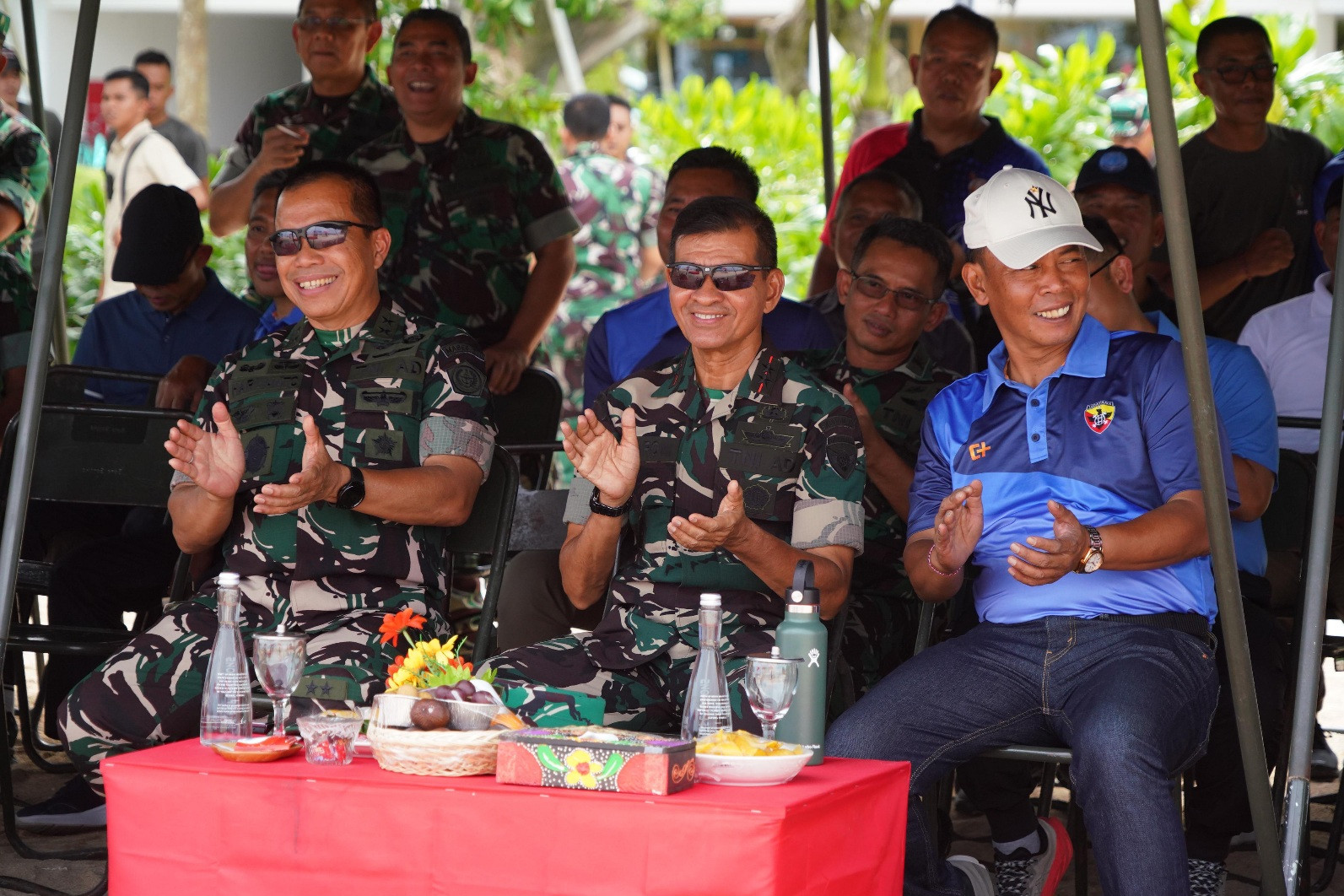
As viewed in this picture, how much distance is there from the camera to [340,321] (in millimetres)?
4086

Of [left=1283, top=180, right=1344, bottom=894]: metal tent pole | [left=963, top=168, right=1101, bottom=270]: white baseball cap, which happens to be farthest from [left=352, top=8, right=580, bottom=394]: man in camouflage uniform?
[left=1283, top=180, right=1344, bottom=894]: metal tent pole

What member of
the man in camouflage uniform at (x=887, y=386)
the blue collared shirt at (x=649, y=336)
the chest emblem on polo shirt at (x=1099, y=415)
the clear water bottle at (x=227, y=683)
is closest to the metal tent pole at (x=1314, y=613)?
the chest emblem on polo shirt at (x=1099, y=415)

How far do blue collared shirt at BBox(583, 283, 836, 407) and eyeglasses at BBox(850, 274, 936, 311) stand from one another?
0.44m

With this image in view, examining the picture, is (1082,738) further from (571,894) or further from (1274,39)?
(1274,39)

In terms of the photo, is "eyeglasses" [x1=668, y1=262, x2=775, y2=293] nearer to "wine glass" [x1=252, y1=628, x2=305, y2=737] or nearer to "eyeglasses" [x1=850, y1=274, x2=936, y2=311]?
"eyeglasses" [x1=850, y1=274, x2=936, y2=311]

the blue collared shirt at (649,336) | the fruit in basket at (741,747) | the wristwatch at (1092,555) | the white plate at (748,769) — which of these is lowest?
the white plate at (748,769)

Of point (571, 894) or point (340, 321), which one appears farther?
point (340, 321)

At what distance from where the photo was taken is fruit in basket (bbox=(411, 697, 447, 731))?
105 inches

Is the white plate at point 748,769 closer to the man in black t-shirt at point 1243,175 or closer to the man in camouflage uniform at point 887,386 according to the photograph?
the man in camouflage uniform at point 887,386

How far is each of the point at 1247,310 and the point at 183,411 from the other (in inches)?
146

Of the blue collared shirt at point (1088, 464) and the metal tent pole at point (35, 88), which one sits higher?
the metal tent pole at point (35, 88)

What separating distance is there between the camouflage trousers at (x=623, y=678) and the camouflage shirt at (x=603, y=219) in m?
6.90

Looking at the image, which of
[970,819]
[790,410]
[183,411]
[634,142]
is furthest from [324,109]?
[634,142]

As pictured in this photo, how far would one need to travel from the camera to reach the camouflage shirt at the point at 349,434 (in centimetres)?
387
